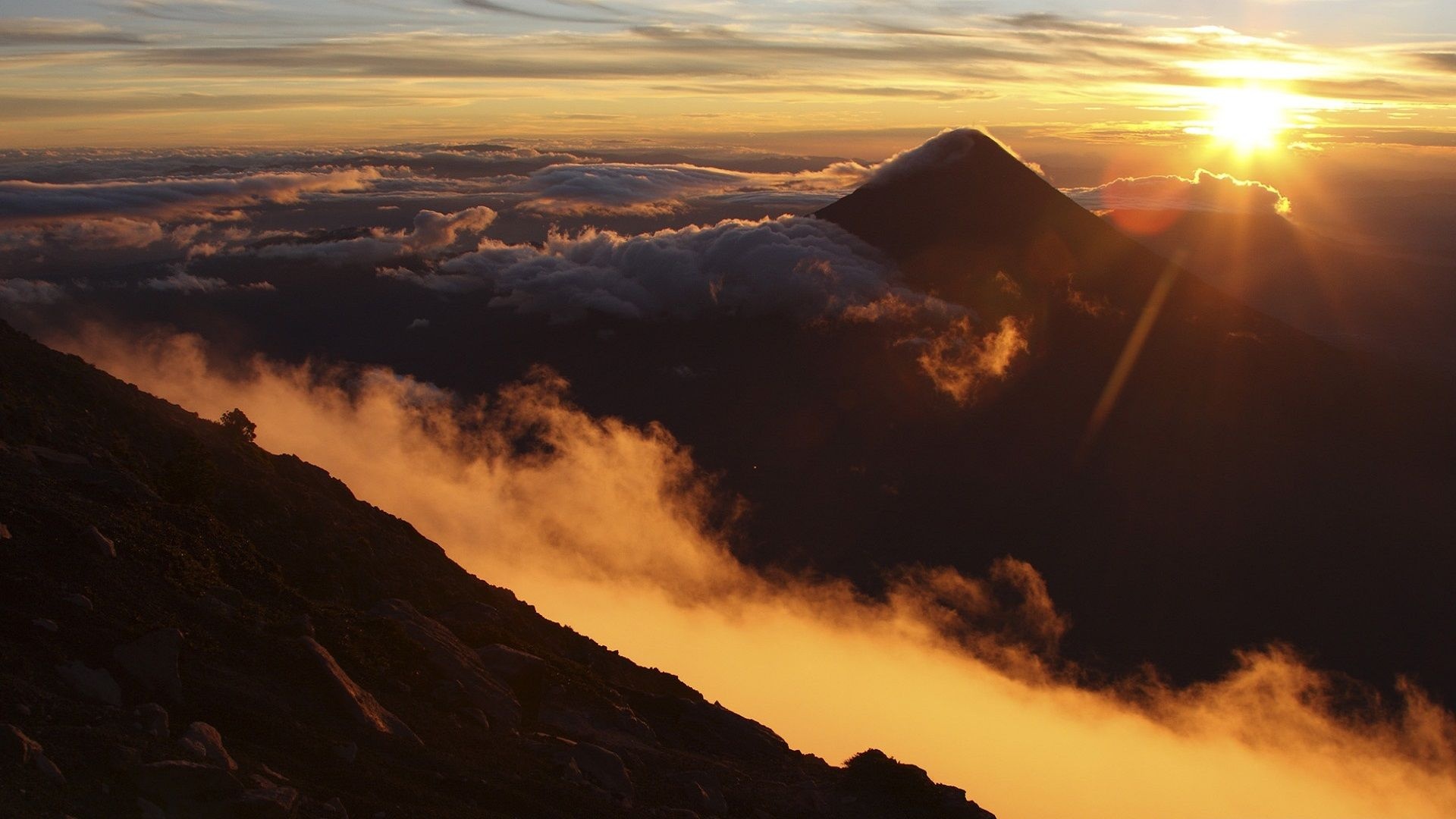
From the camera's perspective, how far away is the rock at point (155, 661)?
840 inches

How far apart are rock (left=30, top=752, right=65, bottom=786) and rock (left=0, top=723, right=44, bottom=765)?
0.07 m

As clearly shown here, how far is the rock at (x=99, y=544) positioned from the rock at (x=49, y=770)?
883 centimetres

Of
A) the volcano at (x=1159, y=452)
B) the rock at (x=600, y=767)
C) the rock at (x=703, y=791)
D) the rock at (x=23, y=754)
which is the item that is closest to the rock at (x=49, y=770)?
the rock at (x=23, y=754)

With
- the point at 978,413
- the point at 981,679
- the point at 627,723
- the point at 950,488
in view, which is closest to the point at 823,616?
the point at 981,679

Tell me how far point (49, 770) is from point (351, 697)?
7620 millimetres

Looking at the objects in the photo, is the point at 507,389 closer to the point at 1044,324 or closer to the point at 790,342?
the point at 790,342

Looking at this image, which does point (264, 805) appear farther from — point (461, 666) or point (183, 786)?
point (461, 666)

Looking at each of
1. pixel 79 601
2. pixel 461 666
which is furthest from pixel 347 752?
pixel 461 666

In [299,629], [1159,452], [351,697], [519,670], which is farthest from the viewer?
[1159,452]

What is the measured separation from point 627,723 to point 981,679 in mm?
49522

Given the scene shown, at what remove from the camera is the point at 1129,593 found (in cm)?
8456

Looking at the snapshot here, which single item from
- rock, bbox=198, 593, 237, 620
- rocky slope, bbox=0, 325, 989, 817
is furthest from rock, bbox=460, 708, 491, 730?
rock, bbox=198, 593, 237, 620

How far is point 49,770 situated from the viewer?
1702cm

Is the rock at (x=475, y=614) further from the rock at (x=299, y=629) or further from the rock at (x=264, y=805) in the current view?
the rock at (x=264, y=805)
